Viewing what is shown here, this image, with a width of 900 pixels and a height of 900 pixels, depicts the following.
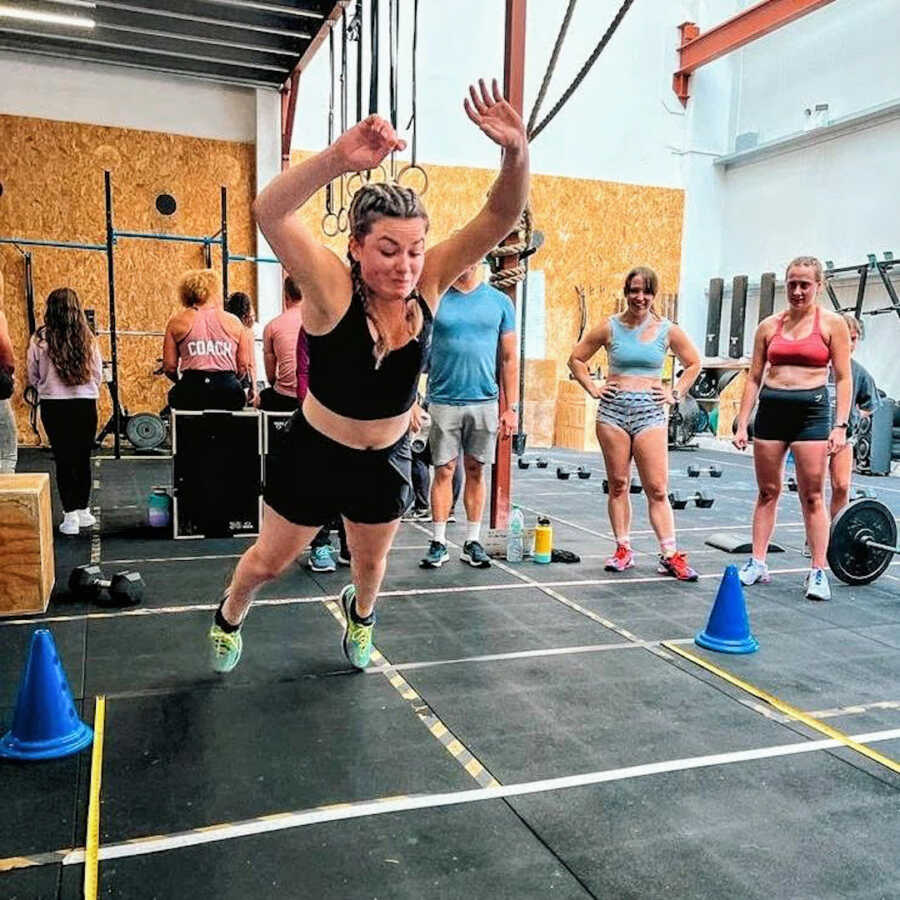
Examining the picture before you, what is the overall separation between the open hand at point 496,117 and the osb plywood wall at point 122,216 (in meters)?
8.34

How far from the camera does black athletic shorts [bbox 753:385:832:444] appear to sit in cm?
351

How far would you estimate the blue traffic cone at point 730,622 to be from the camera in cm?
289

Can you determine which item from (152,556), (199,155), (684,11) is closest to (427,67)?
(199,155)

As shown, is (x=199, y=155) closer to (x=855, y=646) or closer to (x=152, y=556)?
(x=152, y=556)

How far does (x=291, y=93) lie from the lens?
9.16m

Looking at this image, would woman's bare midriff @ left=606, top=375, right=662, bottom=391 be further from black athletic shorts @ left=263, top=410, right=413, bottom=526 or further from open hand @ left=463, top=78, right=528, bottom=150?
open hand @ left=463, top=78, right=528, bottom=150

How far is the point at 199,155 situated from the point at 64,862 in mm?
9263

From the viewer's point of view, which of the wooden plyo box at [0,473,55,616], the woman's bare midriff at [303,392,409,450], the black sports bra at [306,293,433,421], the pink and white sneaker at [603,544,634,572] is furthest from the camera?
the pink and white sneaker at [603,544,634,572]

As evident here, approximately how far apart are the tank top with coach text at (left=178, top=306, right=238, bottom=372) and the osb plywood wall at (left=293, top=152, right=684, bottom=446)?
21.3 ft

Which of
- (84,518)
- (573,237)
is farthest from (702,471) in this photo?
(84,518)

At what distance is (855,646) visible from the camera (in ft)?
9.84

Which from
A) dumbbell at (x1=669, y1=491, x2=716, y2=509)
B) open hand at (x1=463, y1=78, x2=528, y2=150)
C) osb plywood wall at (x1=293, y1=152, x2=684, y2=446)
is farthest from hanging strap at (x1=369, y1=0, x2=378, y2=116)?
osb plywood wall at (x1=293, y1=152, x2=684, y2=446)

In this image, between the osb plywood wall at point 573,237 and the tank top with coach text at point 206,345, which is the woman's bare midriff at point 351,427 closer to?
the tank top with coach text at point 206,345

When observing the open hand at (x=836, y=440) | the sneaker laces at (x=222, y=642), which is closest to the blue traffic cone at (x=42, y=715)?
the sneaker laces at (x=222, y=642)
